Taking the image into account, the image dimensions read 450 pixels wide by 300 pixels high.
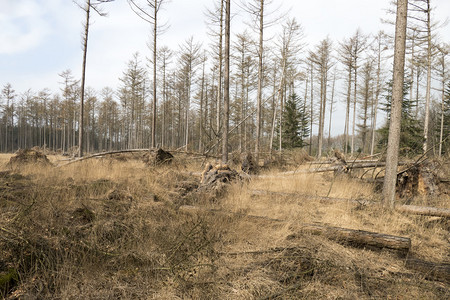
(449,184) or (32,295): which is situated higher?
(449,184)

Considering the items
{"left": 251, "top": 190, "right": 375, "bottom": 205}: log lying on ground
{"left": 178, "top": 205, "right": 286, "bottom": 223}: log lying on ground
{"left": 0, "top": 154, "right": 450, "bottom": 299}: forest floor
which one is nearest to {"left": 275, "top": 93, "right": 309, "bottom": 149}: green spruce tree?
{"left": 251, "top": 190, "right": 375, "bottom": 205}: log lying on ground

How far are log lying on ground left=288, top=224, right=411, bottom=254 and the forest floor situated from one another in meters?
0.07

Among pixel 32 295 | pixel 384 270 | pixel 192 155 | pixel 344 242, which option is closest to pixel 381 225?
pixel 344 242

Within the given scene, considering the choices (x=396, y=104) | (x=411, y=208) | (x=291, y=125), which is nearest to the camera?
(x=411, y=208)

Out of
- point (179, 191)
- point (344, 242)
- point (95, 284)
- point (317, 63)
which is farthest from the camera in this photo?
point (317, 63)

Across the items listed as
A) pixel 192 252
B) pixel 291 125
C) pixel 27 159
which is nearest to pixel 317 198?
pixel 192 252

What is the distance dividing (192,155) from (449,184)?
9.19 m

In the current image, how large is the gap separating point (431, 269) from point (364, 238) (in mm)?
821

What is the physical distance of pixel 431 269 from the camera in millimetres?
2918

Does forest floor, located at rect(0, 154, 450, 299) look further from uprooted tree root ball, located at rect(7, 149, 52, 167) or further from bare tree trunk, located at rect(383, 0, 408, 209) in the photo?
uprooted tree root ball, located at rect(7, 149, 52, 167)

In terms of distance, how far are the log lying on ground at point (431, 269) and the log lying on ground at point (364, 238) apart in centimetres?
28

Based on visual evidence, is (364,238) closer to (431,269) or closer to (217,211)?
(431,269)

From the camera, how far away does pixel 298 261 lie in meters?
2.98

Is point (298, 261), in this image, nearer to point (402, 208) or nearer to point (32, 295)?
point (32, 295)
